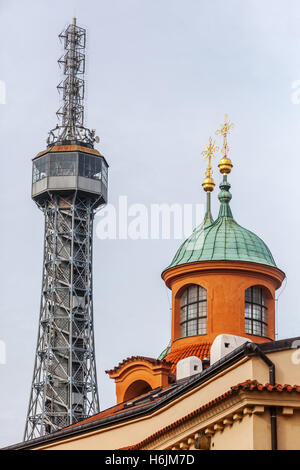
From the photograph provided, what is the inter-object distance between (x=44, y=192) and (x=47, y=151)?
5066mm

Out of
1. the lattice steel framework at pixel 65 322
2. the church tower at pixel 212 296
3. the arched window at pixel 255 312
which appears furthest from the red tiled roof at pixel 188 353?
the lattice steel framework at pixel 65 322

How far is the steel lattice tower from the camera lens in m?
131

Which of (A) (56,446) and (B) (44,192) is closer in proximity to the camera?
(A) (56,446)

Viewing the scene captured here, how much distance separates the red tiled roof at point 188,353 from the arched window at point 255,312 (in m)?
2.29

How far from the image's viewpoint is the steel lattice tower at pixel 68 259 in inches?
5143

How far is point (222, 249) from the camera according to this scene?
48.5 m

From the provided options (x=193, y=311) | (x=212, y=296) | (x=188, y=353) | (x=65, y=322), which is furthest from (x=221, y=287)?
(x=65, y=322)

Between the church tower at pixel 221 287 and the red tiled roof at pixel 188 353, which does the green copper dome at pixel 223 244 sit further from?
the red tiled roof at pixel 188 353

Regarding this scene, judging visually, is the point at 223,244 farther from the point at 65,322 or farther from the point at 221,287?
the point at 65,322

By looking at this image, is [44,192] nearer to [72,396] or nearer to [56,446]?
[72,396]
